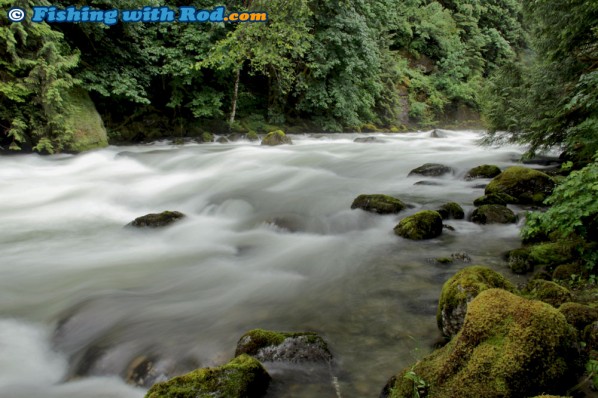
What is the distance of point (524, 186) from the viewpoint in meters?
7.35

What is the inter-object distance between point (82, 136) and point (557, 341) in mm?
14305

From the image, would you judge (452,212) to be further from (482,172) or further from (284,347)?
(284,347)

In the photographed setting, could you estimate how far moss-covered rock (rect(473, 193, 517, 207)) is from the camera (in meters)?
7.05

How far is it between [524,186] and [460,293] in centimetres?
526

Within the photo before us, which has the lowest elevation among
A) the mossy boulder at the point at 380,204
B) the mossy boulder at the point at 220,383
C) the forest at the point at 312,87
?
the mossy boulder at the point at 220,383

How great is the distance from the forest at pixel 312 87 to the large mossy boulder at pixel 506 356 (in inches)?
1.5

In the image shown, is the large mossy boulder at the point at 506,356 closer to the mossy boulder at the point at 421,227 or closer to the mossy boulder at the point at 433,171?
the mossy boulder at the point at 421,227

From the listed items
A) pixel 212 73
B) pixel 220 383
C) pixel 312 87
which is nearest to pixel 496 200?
pixel 220 383

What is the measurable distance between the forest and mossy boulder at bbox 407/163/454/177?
1.53 m

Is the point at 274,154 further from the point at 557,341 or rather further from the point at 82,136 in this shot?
the point at 557,341

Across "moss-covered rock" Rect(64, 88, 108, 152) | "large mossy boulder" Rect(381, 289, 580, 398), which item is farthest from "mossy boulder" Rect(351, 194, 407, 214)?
"moss-covered rock" Rect(64, 88, 108, 152)

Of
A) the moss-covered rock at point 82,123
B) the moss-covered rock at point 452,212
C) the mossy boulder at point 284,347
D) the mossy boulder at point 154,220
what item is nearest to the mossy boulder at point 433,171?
the moss-covered rock at point 452,212

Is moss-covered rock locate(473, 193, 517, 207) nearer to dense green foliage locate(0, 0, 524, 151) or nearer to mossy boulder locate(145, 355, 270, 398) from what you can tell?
dense green foliage locate(0, 0, 524, 151)

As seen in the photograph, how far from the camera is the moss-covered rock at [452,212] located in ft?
22.5
